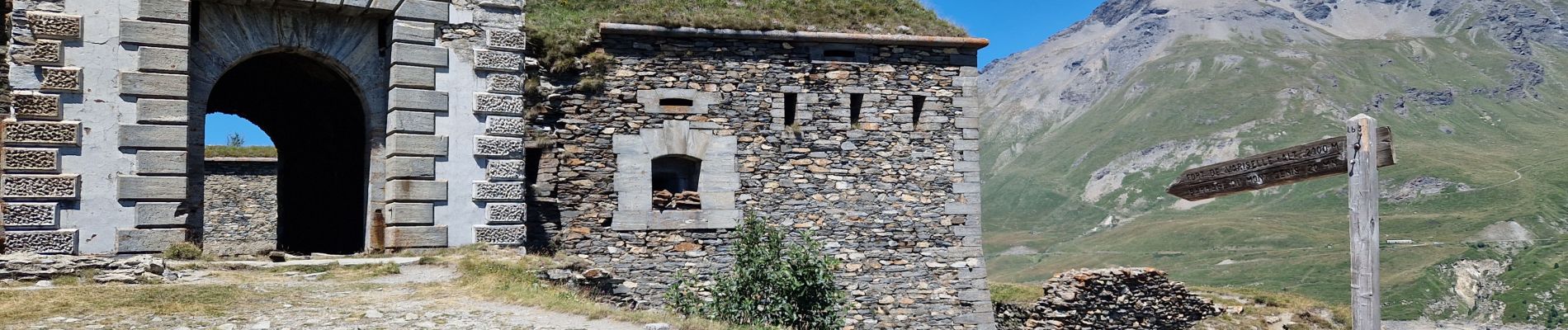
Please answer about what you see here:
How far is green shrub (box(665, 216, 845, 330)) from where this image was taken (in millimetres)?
13680

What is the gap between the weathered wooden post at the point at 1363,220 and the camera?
9.70 metres

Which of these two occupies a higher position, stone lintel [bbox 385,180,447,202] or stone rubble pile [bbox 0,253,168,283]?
stone lintel [bbox 385,180,447,202]

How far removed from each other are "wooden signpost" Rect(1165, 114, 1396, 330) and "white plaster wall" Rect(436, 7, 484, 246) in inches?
334

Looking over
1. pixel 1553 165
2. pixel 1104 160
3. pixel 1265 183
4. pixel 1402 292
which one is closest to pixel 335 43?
pixel 1265 183

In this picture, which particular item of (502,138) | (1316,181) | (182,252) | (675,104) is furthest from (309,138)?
(1316,181)

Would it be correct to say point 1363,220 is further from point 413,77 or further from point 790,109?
point 413,77

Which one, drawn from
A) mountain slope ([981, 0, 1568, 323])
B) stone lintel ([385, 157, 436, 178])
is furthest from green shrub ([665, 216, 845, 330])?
mountain slope ([981, 0, 1568, 323])

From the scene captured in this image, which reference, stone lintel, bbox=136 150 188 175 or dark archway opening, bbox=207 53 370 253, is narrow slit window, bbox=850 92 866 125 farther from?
stone lintel, bbox=136 150 188 175

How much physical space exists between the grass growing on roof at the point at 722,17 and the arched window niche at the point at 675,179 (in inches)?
51.9

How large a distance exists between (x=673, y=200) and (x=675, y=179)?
380 mm

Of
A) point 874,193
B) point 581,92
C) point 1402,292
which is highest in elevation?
point 581,92

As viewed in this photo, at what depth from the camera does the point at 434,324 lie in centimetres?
1062

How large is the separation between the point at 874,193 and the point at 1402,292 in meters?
55.9

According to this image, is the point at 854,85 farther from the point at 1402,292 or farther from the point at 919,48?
the point at 1402,292
